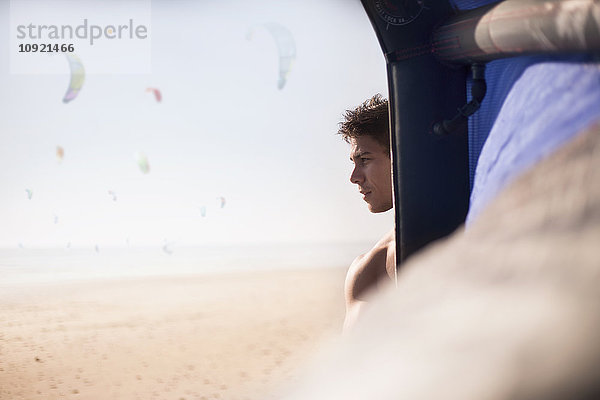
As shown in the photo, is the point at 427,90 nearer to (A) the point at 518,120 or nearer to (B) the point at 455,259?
(A) the point at 518,120

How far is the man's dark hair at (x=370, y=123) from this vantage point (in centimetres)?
238

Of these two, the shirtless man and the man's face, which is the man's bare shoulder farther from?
the man's face

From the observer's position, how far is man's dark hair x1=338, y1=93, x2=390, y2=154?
2.38m

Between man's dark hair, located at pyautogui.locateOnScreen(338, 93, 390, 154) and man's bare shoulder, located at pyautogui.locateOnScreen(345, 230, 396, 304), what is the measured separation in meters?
0.44

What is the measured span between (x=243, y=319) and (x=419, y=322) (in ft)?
43.1

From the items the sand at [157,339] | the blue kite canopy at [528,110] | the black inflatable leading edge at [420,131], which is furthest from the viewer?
the sand at [157,339]

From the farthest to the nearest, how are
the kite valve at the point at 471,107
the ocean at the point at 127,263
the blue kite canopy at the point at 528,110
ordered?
the ocean at the point at 127,263, the kite valve at the point at 471,107, the blue kite canopy at the point at 528,110

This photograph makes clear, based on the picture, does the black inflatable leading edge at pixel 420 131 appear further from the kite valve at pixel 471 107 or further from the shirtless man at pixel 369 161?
the shirtless man at pixel 369 161

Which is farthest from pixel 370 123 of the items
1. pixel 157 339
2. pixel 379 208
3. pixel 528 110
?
pixel 157 339

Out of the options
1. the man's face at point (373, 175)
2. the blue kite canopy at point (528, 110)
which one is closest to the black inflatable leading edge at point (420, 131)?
the blue kite canopy at point (528, 110)

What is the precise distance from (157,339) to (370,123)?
31.9 feet

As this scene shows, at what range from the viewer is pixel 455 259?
1.71ft

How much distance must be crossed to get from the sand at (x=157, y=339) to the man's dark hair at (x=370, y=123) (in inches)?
33.6

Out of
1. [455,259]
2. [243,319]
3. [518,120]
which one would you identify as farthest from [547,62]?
[243,319]
